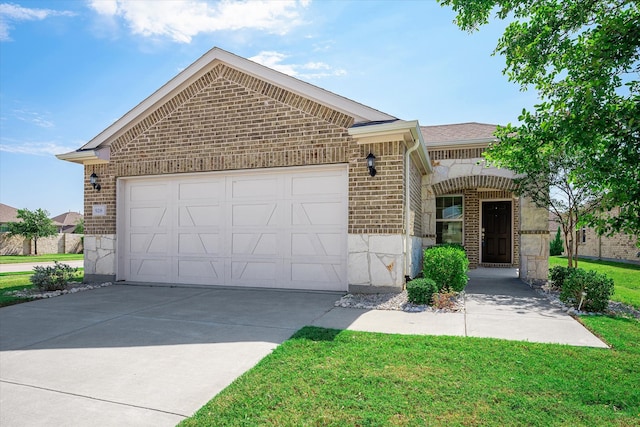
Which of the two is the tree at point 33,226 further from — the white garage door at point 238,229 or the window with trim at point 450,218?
the window with trim at point 450,218

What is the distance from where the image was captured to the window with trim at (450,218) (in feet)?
43.0

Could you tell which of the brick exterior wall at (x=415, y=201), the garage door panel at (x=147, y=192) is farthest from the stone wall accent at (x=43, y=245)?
the brick exterior wall at (x=415, y=201)

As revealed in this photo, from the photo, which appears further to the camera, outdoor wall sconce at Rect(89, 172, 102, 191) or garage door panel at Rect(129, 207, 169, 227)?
outdoor wall sconce at Rect(89, 172, 102, 191)

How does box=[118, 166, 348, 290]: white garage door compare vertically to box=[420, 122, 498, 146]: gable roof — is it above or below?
below

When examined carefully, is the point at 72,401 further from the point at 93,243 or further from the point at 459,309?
the point at 93,243

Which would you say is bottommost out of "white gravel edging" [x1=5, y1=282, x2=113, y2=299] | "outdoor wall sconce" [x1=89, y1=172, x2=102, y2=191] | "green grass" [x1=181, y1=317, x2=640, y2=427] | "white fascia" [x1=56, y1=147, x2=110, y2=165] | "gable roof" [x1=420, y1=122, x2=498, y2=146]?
"white gravel edging" [x1=5, y1=282, x2=113, y2=299]

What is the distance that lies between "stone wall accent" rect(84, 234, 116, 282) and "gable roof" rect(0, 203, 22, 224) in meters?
38.5

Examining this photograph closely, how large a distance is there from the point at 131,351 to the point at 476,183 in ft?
30.5

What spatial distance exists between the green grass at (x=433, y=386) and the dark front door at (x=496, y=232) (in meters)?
9.82

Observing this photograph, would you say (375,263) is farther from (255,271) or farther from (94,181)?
(94,181)

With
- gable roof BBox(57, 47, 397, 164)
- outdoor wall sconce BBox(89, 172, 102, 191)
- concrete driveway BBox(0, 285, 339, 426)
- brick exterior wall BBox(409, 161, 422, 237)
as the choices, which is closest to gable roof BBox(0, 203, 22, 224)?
outdoor wall sconce BBox(89, 172, 102, 191)

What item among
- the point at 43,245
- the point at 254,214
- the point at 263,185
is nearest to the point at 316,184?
the point at 263,185

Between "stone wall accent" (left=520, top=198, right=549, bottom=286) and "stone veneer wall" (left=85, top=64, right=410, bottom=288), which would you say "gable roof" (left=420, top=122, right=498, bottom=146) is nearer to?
"stone wall accent" (left=520, top=198, right=549, bottom=286)

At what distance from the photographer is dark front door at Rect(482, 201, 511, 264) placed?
13648 mm
